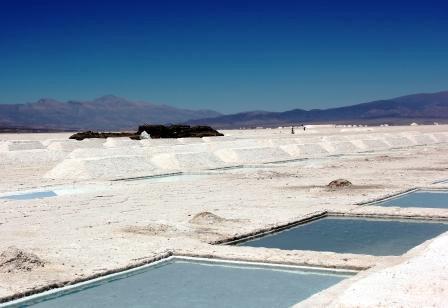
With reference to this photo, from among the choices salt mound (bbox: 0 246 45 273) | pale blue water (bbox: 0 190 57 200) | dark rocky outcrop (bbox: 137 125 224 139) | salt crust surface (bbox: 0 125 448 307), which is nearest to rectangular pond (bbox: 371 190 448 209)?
salt crust surface (bbox: 0 125 448 307)

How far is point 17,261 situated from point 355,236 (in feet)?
16.2

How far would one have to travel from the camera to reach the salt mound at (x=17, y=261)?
7.33 metres

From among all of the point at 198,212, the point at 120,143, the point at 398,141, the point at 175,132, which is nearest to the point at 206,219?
the point at 198,212

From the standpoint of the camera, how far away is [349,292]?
543cm

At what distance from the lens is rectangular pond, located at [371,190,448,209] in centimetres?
1273

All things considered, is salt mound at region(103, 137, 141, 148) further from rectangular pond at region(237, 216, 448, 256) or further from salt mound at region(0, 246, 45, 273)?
salt mound at region(0, 246, 45, 273)

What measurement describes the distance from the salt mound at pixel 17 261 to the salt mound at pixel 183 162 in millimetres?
15323

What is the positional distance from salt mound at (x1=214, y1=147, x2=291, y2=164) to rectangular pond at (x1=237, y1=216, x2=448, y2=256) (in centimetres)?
1522

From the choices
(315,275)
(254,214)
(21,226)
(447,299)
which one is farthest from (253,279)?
(21,226)

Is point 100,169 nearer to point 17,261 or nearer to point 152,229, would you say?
point 152,229

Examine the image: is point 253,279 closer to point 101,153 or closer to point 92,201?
point 92,201

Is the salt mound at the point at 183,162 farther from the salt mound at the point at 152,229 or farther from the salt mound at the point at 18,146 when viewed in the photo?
the salt mound at the point at 152,229

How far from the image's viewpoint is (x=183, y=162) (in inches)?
923

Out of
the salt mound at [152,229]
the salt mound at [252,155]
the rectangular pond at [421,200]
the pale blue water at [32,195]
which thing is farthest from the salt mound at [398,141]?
the salt mound at [152,229]
